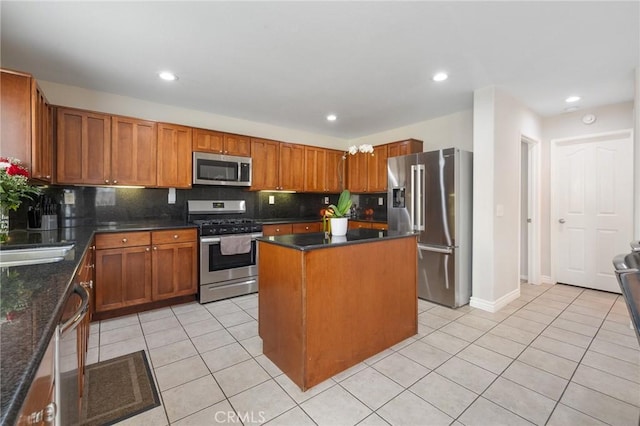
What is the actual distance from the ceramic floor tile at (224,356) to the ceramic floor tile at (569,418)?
200 centimetres

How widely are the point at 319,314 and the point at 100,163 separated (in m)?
2.97

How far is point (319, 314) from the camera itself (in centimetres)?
190

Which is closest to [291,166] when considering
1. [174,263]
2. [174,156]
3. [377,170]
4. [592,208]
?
[377,170]

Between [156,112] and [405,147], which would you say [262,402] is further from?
[405,147]

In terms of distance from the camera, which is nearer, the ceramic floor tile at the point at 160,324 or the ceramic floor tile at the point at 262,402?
the ceramic floor tile at the point at 262,402

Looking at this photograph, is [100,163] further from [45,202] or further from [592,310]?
[592,310]

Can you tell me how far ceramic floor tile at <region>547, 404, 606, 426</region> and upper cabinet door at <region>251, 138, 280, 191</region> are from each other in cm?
380

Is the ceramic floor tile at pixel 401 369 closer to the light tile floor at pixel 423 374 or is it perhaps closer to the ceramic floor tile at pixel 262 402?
the light tile floor at pixel 423 374

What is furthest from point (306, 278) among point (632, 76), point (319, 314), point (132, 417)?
point (632, 76)

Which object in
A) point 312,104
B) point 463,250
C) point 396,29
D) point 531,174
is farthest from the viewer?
point 531,174

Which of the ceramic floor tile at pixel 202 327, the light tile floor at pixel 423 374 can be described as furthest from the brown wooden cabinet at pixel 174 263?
the ceramic floor tile at pixel 202 327

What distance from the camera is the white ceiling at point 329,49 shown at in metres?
1.92

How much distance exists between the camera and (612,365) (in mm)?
2125

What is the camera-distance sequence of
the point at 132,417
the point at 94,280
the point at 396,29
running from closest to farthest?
the point at 132,417, the point at 396,29, the point at 94,280
